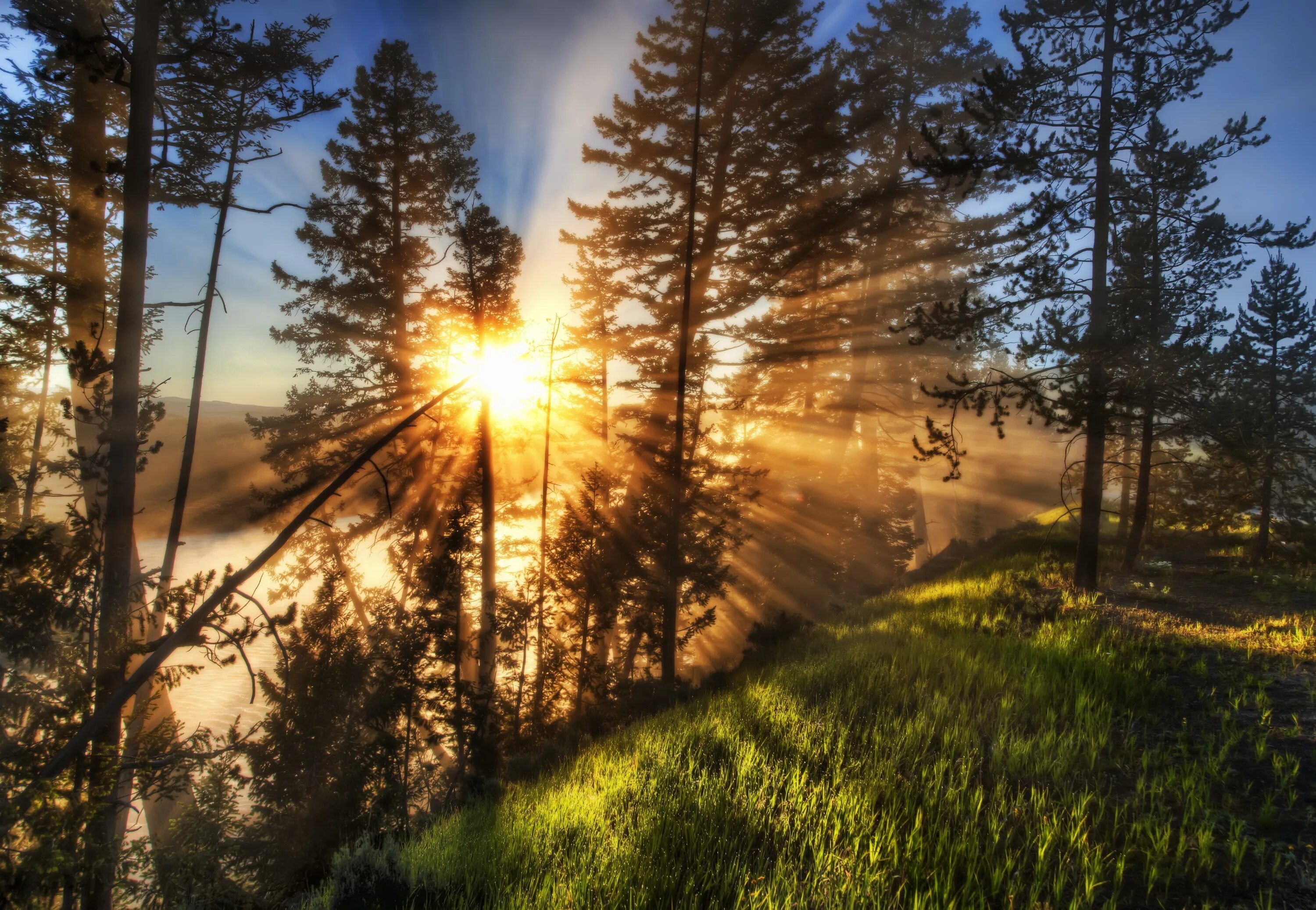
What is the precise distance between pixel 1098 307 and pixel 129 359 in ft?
49.7

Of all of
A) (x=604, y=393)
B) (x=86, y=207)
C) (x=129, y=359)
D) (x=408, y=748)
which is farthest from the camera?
(x=604, y=393)

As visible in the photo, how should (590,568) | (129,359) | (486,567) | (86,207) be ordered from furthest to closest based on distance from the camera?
(590,568)
(486,567)
(86,207)
(129,359)

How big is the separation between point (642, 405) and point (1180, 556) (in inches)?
625

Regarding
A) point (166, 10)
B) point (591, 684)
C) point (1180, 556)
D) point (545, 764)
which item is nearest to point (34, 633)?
point (545, 764)

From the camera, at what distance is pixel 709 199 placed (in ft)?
50.4

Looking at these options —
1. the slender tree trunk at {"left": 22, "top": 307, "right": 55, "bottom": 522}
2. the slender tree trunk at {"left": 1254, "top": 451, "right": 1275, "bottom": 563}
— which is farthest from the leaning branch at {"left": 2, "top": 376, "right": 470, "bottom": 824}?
the slender tree trunk at {"left": 1254, "top": 451, "right": 1275, "bottom": 563}

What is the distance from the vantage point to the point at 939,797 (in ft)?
12.2

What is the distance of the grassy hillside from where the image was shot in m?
2.99

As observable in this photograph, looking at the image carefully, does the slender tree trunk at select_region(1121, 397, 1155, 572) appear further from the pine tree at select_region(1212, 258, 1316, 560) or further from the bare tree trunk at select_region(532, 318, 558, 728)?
the bare tree trunk at select_region(532, 318, 558, 728)

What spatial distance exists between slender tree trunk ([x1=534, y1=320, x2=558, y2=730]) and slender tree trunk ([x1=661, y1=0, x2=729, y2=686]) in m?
3.43

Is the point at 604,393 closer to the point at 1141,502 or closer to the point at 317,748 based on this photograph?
the point at 317,748

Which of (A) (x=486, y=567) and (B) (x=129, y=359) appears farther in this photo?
(A) (x=486, y=567)

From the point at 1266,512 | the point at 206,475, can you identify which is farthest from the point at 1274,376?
the point at 206,475

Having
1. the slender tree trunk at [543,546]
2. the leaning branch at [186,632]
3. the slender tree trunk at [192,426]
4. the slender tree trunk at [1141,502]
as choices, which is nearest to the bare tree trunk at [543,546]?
the slender tree trunk at [543,546]
